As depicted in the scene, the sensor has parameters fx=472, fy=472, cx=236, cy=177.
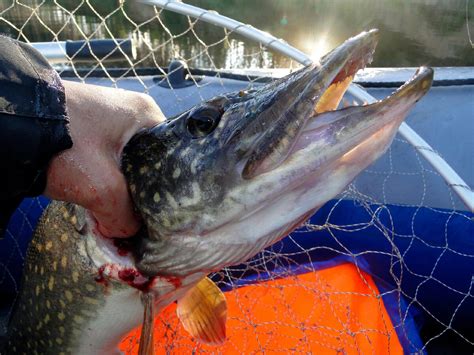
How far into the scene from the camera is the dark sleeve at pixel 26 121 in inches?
34.8

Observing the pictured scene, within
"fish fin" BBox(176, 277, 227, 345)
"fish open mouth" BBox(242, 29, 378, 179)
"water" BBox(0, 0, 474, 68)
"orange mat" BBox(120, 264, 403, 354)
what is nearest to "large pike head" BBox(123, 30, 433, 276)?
"fish open mouth" BBox(242, 29, 378, 179)

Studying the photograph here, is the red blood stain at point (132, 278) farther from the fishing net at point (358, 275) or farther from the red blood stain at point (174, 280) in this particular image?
the fishing net at point (358, 275)

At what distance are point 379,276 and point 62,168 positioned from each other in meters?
1.50

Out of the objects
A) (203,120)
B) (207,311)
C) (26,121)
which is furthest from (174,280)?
(26,121)

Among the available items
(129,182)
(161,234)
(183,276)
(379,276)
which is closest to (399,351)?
(379,276)

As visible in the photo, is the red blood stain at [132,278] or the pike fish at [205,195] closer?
the pike fish at [205,195]

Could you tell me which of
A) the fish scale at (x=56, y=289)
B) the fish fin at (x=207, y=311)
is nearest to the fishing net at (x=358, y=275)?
the fish fin at (x=207, y=311)

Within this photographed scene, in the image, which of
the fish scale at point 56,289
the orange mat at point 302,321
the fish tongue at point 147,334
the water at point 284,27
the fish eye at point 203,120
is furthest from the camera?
the water at point 284,27

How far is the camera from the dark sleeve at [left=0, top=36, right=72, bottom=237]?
2.90 ft

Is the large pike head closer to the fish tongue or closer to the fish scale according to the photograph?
the fish tongue

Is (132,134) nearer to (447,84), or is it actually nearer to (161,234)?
(161,234)

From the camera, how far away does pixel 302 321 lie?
5.81 feet

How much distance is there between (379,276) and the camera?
203 cm

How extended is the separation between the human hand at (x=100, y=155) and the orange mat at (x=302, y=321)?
0.72 metres
